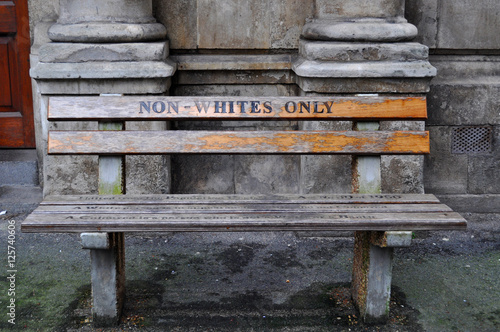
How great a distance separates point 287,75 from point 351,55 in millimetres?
625

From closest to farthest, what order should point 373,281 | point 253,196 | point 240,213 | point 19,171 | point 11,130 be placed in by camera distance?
point 240,213 < point 373,281 < point 253,196 < point 19,171 < point 11,130

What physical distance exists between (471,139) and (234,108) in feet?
7.63

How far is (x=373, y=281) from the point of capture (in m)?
3.04

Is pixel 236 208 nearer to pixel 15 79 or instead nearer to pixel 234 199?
pixel 234 199

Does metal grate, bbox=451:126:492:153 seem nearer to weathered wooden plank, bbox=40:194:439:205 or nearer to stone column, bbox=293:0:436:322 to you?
stone column, bbox=293:0:436:322

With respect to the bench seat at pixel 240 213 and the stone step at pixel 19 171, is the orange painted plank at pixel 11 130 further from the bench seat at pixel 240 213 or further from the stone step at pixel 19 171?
the bench seat at pixel 240 213

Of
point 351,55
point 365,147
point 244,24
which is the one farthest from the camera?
point 244,24

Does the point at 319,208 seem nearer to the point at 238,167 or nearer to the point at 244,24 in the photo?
the point at 238,167

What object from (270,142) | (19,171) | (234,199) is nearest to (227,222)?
(234,199)

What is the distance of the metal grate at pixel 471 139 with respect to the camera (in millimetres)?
4676

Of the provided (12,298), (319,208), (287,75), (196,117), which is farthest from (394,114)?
(12,298)

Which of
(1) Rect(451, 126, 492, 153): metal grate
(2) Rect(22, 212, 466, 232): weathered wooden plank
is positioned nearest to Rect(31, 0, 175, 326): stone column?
(2) Rect(22, 212, 466, 232): weathered wooden plank

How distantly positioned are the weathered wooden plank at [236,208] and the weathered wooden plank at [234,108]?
519 mm

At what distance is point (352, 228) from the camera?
2801 mm
